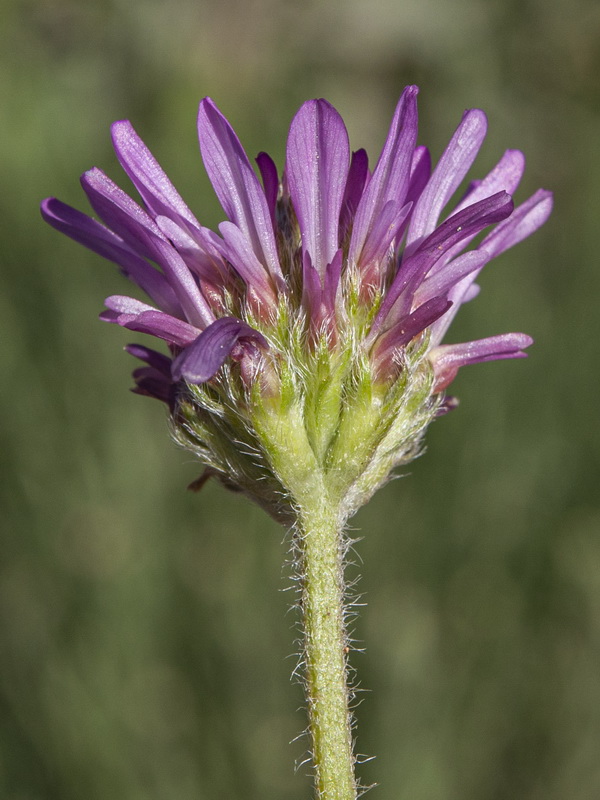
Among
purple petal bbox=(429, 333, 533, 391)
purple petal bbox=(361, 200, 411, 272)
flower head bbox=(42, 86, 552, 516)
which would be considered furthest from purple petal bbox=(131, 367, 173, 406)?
purple petal bbox=(429, 333, 533, 391)

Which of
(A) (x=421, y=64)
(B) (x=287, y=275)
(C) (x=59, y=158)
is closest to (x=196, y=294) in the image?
(B) (x=287, y=275)

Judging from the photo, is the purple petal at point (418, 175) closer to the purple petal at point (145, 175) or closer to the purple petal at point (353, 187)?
the purple petal at point (353, 187)

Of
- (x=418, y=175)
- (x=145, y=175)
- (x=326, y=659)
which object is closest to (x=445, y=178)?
(x=418, y=175)

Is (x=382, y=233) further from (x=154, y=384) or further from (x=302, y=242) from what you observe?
(x=154, y=384)

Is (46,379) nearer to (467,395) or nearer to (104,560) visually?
(104,560)

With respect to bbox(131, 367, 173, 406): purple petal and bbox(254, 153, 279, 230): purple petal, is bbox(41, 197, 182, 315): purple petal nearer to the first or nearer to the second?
bbox(131, 367, 173, 406): purple petal

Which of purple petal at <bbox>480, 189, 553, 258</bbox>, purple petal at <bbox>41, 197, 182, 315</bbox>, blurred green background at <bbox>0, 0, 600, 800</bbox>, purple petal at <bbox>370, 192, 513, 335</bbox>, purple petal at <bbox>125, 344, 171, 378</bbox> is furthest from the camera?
blurred green background at <bbox>0, 0, 600, 800</bbox>

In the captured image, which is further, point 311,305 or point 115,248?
point 115,248
